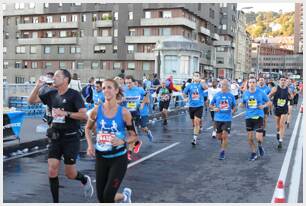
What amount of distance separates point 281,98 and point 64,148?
350 inches

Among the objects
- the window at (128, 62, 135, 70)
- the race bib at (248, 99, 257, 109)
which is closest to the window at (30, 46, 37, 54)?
the window at (128, 62, 135, 70)

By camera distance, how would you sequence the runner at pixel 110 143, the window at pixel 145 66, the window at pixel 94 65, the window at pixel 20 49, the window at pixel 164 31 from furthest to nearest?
the window at pixel 20 49 < the window at pixel 94 65 < the window at pixel 145 66 < the window at pixel 164 31 < the runner at pixel 110 143

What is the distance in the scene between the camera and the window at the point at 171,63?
35.9m

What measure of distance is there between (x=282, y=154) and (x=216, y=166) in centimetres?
253

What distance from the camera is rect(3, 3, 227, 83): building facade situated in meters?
63.8

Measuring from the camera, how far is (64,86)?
652cm

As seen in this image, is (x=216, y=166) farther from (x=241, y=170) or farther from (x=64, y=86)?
(x=64, y=86)

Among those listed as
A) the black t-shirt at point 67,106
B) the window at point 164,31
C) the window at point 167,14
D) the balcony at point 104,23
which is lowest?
the black t-shirt at point 67,106

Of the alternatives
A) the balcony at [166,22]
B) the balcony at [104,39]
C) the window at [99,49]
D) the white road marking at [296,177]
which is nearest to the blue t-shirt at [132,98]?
the white road marking at [296,177]

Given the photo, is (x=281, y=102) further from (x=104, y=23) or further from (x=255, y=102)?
(x=104, y=23)

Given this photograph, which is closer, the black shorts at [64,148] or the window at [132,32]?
the black shorts at [64,148]

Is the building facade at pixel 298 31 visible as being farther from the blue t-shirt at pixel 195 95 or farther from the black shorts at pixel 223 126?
the black shorts at pixel 223 126

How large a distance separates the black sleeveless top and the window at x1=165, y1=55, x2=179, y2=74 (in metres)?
22.0

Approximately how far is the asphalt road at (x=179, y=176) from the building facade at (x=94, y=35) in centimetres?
4811
